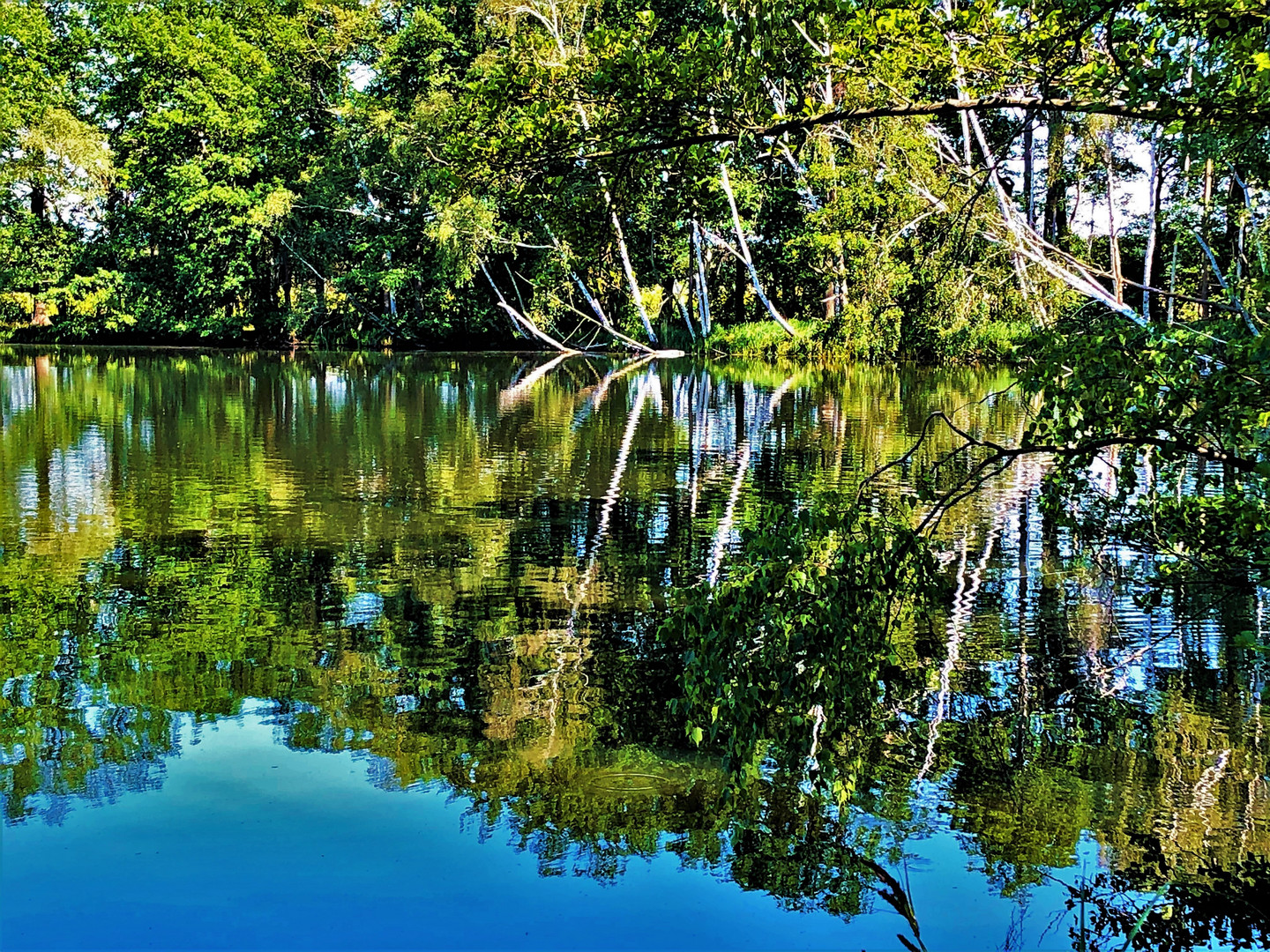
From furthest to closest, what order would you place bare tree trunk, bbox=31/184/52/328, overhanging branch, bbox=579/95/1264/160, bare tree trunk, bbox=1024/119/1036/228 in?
1. bare tree trunk, bbox=31/184/52/328
2. bare tree trunk, bbox=1024/119/1036/228
3. overhanging branch, bbox=579/95/1264/160

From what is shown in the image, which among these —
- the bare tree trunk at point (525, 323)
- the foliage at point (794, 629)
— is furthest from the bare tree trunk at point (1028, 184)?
the foliage at point (794, 629)

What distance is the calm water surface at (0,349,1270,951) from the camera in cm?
451

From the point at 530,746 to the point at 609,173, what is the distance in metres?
3.45

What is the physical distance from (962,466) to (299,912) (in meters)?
12.3

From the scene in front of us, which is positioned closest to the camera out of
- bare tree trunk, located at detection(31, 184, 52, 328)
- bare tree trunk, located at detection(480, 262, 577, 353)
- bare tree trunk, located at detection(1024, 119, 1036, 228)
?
bare tree trunk, located at detection(1024, 119, 1036, 228)

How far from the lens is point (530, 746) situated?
19.5ft

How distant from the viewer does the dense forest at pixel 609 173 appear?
255 inches

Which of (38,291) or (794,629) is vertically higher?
(38,291)

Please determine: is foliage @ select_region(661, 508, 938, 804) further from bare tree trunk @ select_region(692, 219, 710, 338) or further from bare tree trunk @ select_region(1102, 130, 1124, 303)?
bare tree trunk @ select_region(692, 219, 710, 338)

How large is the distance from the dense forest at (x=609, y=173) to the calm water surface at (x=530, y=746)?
2046 mm

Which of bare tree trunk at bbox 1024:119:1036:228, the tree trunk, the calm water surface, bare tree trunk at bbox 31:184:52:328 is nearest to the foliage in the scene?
the calm water surface

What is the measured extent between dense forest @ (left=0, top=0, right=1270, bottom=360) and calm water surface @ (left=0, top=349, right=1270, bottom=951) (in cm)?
205

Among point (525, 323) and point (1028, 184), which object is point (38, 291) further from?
point (1028, 184)

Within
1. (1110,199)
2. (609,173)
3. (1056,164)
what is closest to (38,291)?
(1056,164)
